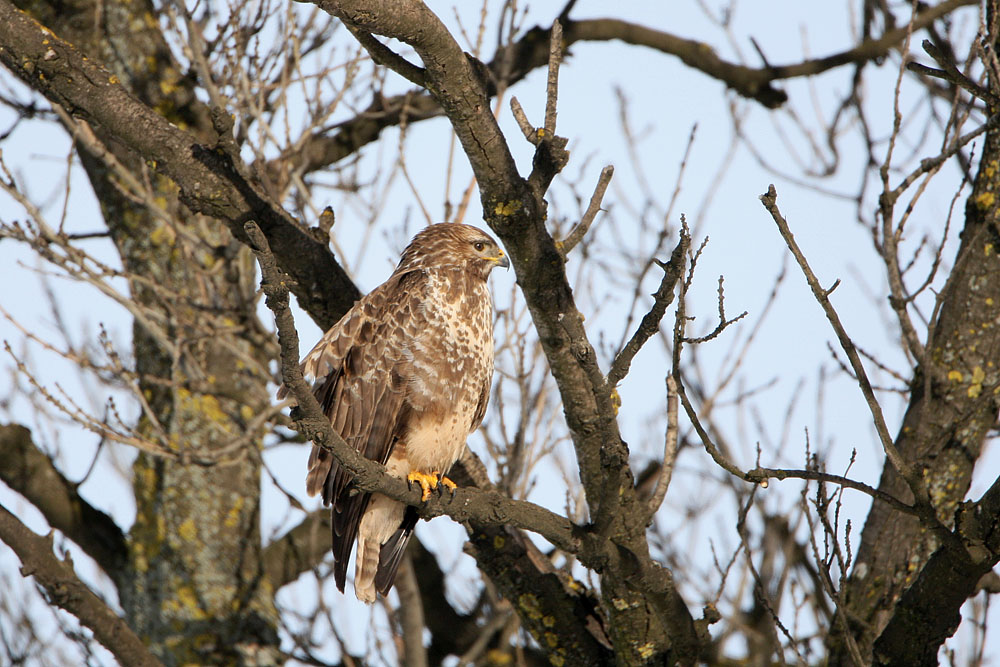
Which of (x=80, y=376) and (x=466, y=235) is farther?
(x=80, y=376)

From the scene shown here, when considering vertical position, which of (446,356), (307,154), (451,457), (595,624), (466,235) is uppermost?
(307,154)

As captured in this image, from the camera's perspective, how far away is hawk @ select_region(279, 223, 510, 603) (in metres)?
3.86

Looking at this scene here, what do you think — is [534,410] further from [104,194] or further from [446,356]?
[104,194]

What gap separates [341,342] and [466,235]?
2.81ft

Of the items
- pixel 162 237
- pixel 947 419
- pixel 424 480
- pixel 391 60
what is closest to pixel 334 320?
pixel 424 480

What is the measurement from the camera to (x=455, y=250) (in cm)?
433

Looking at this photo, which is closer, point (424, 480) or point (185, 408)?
point (424, 480)

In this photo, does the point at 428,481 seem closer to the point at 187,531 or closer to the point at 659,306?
the point at 659,306

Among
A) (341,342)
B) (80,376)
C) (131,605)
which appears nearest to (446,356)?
(341,342)

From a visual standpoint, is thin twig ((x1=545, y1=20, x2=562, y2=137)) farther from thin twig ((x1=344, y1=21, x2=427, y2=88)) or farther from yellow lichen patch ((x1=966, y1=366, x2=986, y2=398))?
yellow lichen patch ((x1=966, y1=366, x2=986, y2=398))

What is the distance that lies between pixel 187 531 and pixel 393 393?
2.41 m

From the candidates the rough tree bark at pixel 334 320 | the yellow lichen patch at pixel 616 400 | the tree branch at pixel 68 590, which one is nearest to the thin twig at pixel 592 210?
the rough tree bark at pixel 334 320

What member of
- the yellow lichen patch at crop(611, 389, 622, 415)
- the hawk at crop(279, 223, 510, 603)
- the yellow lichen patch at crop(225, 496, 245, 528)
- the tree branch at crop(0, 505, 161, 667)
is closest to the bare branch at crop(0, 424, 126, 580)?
the yellow lichen patch at crop(225, 496, 245, 528)

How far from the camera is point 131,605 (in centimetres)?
566
